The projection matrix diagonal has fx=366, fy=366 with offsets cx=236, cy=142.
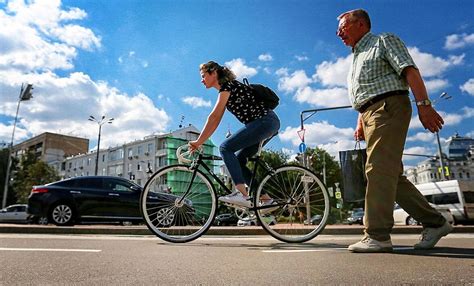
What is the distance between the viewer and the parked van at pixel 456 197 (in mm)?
21281

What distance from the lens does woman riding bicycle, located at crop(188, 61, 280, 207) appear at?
391 centimetres

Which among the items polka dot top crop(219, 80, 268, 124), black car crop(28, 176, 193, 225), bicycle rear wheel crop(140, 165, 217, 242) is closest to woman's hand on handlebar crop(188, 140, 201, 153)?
bicycle rear wheel crop(140, 165, 217, 242)

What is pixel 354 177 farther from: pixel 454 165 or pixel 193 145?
pixel 454 165

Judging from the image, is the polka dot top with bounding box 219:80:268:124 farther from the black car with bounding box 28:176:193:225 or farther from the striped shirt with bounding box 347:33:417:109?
the black car with bounding box 28:176:193:225

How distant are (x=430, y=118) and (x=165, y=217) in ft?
9.36

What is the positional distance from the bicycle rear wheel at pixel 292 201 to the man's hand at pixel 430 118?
5.05 ft

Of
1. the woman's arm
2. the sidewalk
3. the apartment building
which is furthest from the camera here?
the apartment building

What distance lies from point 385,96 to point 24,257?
2.87 meters

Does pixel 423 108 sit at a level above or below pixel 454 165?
below

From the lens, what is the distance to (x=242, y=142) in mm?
3922

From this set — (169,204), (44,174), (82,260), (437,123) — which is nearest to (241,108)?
(169,204)

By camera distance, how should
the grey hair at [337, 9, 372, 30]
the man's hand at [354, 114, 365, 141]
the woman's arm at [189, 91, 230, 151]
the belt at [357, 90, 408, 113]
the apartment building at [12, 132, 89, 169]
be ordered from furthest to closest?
the apartment building at [12, 132, 89, 169] < the woman's arm at [189, 91, 230, 151] < the man's hand at [354, 114, 365, 141] < the grey hair at [337, 9, 372, 30] < the belt at [357, 90, 408, 113]

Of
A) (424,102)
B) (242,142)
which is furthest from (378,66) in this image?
(242,142)

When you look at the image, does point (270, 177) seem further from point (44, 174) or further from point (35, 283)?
point (44, 174)
